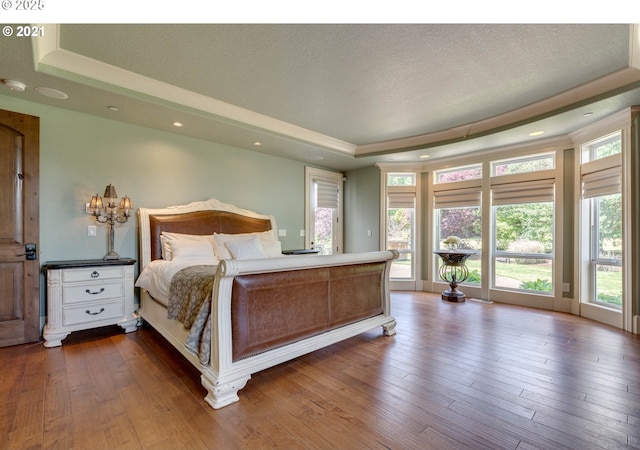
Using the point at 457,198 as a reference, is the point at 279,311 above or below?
below

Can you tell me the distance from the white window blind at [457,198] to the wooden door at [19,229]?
5.90m

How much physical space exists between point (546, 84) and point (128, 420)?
4.57m

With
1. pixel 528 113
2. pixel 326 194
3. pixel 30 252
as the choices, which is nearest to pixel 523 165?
pixel 528 113

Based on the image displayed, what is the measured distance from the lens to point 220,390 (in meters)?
1.88

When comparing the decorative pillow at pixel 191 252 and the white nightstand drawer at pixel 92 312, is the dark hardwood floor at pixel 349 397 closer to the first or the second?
the white nightstand drawer at pixel 92 312

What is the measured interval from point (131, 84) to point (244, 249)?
2093 mm

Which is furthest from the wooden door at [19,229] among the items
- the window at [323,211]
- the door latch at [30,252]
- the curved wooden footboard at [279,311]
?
the window at [323,211]

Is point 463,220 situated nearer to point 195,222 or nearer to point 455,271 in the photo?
point 455,271

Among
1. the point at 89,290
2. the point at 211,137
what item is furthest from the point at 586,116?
the point at 89,290

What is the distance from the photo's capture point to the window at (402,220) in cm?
584

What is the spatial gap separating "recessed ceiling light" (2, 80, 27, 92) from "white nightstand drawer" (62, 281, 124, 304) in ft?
6.32

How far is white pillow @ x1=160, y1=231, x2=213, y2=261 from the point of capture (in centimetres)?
355

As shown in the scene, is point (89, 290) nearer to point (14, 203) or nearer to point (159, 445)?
point (14, 203)

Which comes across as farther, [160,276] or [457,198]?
[457,198]
